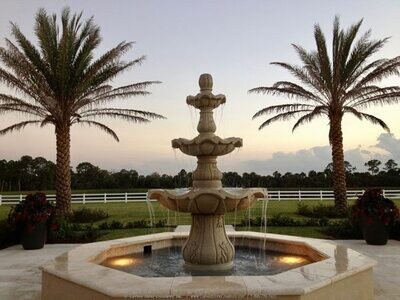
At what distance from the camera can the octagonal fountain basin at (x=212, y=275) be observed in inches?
174

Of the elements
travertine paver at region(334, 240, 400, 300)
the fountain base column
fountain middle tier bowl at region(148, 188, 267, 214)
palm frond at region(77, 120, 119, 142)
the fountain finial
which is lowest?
travertine paver at region(334, 240, 400, 300)

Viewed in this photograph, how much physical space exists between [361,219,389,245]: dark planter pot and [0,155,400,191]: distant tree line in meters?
21.1

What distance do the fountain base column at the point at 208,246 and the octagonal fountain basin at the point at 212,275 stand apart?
187mm

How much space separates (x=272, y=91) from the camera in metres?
20.1

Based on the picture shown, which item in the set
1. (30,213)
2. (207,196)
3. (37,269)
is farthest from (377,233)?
(30,213)

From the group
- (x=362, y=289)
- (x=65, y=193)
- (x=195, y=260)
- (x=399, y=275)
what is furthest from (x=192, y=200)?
(x=65, y=193)

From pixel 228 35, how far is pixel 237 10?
112 centimetres

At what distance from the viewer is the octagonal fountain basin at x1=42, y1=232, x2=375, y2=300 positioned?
4.43 m

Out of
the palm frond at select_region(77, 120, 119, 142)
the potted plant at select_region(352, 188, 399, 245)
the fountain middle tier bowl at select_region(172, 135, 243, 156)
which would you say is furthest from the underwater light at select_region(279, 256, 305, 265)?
the palm frond at select_region(77, 120, 119, 142)

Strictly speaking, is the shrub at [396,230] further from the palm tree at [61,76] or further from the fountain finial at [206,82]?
the palm tree at [61,76]

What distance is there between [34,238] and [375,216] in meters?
9.71

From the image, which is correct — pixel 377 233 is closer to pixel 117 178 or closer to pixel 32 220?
pixel 32 220

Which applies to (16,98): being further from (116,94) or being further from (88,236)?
(88,236)

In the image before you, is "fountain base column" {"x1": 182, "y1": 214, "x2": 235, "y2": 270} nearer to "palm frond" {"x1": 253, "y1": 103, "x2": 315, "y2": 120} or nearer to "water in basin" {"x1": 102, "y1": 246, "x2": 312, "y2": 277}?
"water in basin" {"x1": 102, "y1": 246, "x2": 312, "y2": 277}
